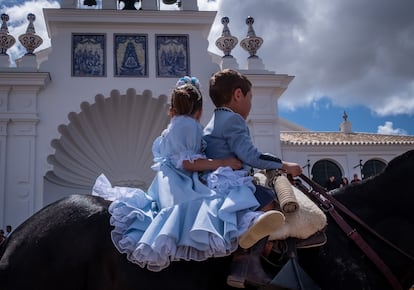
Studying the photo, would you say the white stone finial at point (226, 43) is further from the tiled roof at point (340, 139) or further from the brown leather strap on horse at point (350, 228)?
the brown leather strap on horse at point (350, 228)

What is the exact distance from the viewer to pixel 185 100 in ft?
9.67

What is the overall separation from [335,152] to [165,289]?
14600 mm

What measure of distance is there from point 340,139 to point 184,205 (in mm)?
15964

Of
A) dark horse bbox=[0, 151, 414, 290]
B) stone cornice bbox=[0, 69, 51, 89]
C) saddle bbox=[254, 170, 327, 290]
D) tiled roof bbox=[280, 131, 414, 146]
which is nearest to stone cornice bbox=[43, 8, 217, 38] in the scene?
stone cornice bbox=[0, 69, 51, 89]

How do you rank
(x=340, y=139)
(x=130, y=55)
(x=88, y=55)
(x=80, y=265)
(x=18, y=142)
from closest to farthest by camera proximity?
1. (x=80, y=265)
2. (x=18, y=142)
3. (x=88, y=55)
4. (x=130, y=55)
5. (x=340, y=139)

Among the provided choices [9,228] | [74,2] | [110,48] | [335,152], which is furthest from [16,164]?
[335,152]

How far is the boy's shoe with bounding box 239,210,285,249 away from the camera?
2.46 metres

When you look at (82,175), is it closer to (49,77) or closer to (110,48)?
(49,77)

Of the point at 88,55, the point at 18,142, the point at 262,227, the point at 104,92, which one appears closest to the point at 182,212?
the point at 262,227

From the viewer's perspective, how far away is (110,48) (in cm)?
1355

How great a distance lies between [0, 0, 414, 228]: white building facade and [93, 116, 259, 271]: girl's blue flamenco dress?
986 cm

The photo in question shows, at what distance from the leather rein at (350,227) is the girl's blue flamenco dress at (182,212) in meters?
0.48

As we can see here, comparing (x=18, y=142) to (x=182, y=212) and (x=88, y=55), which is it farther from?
(x=182, y=212)

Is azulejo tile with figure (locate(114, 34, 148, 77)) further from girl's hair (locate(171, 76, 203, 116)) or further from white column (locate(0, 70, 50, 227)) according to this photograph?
girl's hair (locate(171, 76, 203, 116))
